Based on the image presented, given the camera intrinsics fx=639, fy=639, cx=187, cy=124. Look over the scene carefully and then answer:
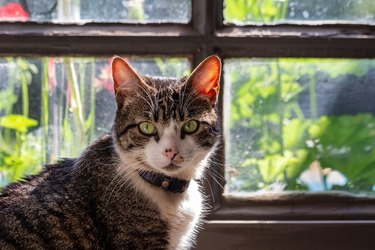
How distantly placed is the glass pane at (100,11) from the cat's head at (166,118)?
31 cm

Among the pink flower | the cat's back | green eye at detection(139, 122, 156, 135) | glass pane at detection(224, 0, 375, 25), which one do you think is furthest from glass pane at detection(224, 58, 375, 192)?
the pink flower

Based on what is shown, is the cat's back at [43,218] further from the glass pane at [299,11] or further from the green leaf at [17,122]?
the glass pane at [299,11]

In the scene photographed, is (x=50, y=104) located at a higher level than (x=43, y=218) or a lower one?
higher

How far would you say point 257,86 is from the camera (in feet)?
6.04

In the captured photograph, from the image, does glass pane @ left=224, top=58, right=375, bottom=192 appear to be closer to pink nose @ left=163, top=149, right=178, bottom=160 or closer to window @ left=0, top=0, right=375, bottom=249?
window @ left=0, top=0, right=375, bottom=249

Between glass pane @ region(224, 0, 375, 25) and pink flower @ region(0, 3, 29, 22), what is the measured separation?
569 millimetres

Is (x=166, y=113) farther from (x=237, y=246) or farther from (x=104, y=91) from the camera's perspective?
(x=237, y=246)

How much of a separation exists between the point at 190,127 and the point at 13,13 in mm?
640

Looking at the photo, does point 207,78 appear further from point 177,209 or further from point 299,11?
point 299,11

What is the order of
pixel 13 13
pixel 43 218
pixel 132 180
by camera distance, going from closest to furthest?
pixel 43 218
pixel 132 180
pixel 13 13

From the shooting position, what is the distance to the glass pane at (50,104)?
180 centimetres

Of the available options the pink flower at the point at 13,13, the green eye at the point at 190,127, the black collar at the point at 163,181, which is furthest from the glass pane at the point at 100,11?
the black collar at the point at 163,181

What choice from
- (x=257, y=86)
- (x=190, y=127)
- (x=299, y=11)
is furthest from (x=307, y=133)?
(x=190, y=127)

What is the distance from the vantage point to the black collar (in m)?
1.53
